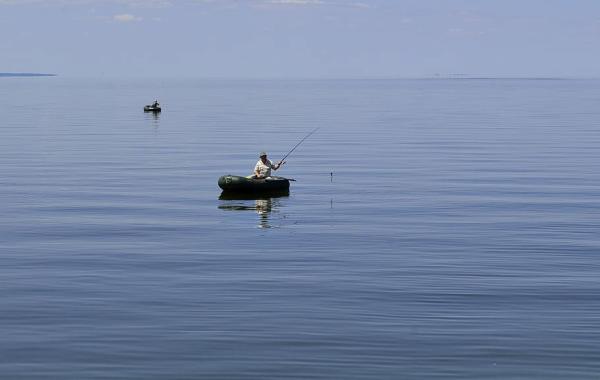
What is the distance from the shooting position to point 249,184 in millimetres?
49438

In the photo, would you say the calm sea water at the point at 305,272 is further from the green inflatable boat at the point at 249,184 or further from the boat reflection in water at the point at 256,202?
the green inflatable boat at the point at 249,184

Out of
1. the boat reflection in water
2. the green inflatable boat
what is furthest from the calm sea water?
the green inflatable boat

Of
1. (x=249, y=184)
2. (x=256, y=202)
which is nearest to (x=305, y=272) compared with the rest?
(x=256, y=202)

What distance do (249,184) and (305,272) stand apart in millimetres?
18405

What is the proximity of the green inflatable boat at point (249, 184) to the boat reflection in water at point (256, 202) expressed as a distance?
0.23 m

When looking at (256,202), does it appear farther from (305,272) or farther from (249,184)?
(305,272)

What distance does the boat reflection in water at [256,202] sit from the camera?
46.2 meters

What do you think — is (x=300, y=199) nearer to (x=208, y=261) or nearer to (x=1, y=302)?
(x=208, y=261)

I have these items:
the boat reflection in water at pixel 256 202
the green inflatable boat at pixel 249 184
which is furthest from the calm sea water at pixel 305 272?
the green inflatable boat at pixel 249 184

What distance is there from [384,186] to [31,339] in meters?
33.9

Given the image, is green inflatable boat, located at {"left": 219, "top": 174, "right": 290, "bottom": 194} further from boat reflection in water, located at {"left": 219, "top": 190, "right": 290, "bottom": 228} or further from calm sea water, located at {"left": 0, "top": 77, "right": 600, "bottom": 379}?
calm sea water, located at {"left": 0, "top": 77, "right": 600, "bottom": 379}

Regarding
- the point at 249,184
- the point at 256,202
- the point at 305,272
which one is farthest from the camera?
the point at 249,184

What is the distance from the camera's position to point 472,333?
23938 millimetres

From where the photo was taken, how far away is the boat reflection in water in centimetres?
4625
